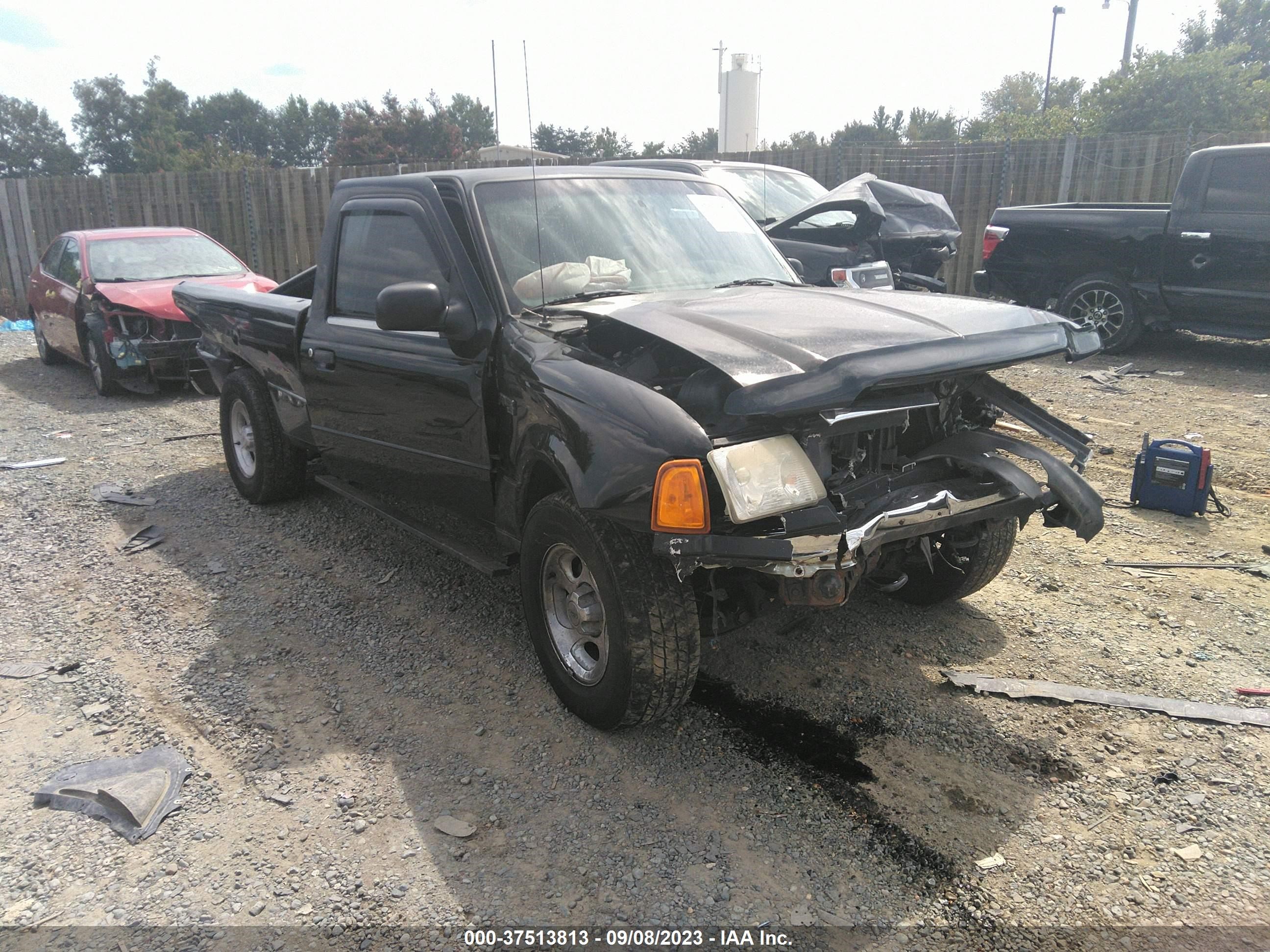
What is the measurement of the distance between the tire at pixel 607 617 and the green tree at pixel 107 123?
7538 cm

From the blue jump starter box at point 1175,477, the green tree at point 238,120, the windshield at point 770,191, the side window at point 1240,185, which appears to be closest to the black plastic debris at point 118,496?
the windshield at point 770,191

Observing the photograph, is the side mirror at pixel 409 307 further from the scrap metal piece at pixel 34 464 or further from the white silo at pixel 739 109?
the white silo at pixel 739 109

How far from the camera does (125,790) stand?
3094mm

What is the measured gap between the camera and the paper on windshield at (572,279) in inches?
148

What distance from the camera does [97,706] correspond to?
3.70m

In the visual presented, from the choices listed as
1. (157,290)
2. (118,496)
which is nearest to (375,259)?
(118,496)

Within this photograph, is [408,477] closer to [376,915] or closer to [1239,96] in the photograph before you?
[376,915]

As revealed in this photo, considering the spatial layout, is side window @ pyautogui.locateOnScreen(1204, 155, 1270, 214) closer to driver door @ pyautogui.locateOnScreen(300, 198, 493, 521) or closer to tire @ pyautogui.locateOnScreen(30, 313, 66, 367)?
driver door @ pyautogui.locateOnScreen(300, 198, 493, 521)

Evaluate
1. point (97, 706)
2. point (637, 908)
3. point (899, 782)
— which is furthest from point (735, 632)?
point (97, 706)

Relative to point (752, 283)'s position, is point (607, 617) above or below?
below

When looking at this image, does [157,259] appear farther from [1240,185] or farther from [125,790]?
[1240,185]

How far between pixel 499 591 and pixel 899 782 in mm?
2326

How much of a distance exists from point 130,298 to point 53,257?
2739 millimetres

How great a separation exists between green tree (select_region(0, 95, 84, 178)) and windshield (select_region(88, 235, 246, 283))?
6784 cm
